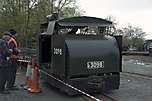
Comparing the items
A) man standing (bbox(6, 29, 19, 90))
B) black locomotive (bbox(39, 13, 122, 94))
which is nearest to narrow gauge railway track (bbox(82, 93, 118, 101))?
black locomotive (bbox(39, 13, 122, 94))

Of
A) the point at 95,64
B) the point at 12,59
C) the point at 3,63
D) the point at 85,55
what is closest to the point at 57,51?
the point at 85,55

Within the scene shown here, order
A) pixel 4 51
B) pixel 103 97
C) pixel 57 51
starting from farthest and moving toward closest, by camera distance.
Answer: pixel 4 51
pixel 57 51
pixel 103 97

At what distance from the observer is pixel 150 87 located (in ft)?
41.5

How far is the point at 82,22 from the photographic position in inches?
463

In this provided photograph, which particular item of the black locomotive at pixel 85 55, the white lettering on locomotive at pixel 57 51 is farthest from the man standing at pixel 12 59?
the white lettering on locomotive at pixel 57 51

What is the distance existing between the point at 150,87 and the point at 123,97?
7.57 ft

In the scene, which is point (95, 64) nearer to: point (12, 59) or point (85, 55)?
point (85, 55)

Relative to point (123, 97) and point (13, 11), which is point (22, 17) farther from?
point (123, 97)

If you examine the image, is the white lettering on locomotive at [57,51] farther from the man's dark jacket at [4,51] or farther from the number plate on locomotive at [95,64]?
the man's dark jacket at [4,51]

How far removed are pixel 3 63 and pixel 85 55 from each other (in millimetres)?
2761

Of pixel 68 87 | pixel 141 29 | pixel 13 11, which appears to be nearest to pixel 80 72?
pixel 68 87

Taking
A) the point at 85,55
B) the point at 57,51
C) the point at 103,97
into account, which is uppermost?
the point at 57,51

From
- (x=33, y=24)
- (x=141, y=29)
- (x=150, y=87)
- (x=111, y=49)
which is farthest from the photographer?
(x=141, y=29)

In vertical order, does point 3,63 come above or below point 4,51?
below
